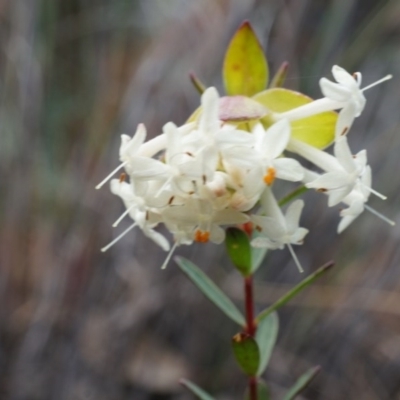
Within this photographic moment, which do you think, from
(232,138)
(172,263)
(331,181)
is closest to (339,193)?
(331,181)

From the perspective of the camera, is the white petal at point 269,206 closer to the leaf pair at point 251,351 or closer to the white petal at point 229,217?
the white petal at point 229,217

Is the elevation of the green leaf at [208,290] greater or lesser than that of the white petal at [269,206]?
lesser

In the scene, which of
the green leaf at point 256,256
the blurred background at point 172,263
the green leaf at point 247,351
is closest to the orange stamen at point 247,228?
the green leaf at point 256,256

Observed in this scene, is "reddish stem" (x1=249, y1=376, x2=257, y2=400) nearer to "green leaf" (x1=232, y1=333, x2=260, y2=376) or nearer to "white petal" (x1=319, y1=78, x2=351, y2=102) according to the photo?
"green leaf" (x1=232, y1=333, x2=260, y2=376)

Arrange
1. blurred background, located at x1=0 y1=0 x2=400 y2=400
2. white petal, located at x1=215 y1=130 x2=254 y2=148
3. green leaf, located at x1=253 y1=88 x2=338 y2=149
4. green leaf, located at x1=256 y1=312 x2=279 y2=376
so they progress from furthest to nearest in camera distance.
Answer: blurred background, located at x1=0 y1=0 x2=400 y2=400, green leaf, located at x1=256 y1=312 x2=279 y2=376, green leaf, located at x1=253 y1=88 x2=338 y2=149, white petal, located at x1=215 y1=130 x2=254 y2=148

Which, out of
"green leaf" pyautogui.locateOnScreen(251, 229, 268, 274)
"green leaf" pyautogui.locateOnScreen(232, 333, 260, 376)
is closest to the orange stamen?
"green leaf" pyautogui.locateOnScreen(251, 229, 268, 274)

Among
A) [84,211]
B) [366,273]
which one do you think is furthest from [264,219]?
[84,211]

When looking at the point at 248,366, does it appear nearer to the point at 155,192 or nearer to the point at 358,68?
the point at 155,192
